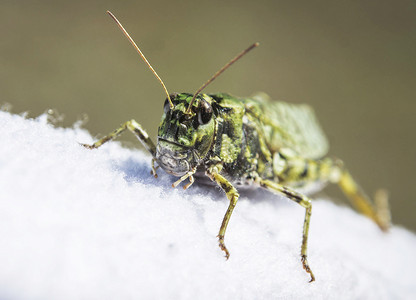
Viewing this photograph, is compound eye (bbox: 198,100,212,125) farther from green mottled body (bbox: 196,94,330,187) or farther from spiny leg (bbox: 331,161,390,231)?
spiny leg (bbox: 331,161,390,231)

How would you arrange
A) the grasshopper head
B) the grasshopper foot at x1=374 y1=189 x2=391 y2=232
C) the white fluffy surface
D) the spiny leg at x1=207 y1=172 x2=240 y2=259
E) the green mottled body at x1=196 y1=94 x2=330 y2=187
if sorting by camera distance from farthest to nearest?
1. the grasshopper foot at x1=374 y1=189 x2=391 y2=232
2. the green mottled body at x1=196 y1=94 x2=330 y2=187
3. the grasshopper head
4. the spiny leg at x1=207 y1=172 x2=240 y2=259
5. the white fluffy surface

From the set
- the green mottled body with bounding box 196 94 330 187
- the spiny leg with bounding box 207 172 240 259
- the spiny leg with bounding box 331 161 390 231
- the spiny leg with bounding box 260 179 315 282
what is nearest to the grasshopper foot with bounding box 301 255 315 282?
the spiny leg with bounding box 260 179 315 282

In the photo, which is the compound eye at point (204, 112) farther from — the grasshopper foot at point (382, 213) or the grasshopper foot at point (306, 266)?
the grasshopper foot at point (382, 213)

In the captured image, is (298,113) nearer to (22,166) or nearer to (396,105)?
(22,166)

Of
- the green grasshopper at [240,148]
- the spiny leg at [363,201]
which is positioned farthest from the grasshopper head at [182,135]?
the spiny leg at [363,201]

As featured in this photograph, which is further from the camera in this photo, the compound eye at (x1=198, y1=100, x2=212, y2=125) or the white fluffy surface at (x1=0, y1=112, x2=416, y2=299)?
the compound eye at (x1=198, y1=100, x2=212, y2=125)

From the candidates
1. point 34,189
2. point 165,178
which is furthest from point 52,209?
point 165,178

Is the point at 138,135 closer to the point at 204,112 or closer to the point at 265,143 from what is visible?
the point at 204,112

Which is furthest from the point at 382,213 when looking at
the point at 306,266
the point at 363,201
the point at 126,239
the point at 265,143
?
the point at 126,239
